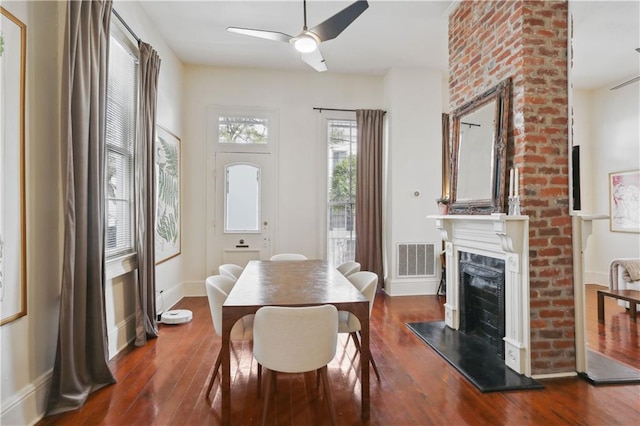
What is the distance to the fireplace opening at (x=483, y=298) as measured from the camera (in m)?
2.77

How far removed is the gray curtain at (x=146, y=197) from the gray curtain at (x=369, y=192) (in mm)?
2855

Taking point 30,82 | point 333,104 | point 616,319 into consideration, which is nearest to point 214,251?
point 333,104

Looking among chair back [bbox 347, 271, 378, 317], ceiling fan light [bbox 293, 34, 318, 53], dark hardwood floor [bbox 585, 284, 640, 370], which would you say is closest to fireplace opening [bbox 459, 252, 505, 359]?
dark hardwood floor [bbox 585, 284, 640, 370]

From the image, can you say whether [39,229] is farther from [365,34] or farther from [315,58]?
[365,34]

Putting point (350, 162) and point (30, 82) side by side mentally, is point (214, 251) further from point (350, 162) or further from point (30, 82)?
point (30, 82)

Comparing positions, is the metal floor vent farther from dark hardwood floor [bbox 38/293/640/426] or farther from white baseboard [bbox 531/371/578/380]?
white baseboard [bbox 531/371/578/380]

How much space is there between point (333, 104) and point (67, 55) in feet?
12.0

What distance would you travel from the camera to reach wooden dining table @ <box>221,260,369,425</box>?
1888mm

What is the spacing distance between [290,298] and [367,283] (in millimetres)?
745

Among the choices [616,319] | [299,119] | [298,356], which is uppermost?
[299,119]

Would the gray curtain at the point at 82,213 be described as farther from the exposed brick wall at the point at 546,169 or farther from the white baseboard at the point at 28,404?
the exposed brick wall at the point at 546,169

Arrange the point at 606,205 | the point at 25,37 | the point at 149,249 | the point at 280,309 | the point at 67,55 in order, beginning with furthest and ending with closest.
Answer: the point at 606,205, the point at 149,249, the point at 67,55, the point at 25,37, the point at 280,309

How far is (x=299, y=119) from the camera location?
5113 millimetres

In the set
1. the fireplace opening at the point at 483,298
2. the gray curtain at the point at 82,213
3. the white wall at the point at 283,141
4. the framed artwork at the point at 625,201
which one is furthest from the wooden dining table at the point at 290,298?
the framed artwork at the point at 625,201
